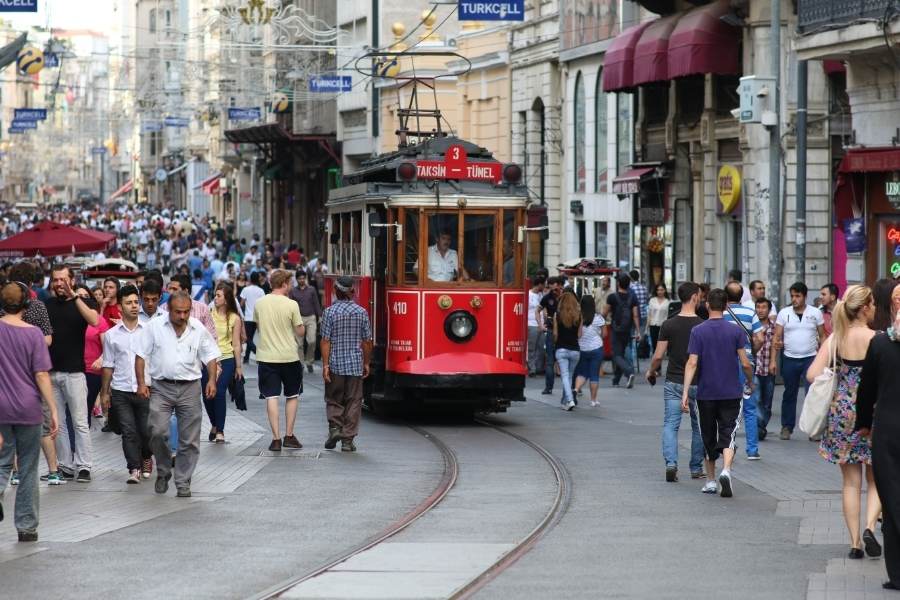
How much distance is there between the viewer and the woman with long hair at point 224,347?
19031 mm

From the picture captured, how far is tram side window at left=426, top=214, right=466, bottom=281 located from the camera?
68.9 feet

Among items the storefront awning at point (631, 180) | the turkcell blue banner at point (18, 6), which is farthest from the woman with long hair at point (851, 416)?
the storefront awning at point (631, 180)

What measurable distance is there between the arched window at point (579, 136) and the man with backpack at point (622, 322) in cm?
1551

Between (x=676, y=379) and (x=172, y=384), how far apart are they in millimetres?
4209

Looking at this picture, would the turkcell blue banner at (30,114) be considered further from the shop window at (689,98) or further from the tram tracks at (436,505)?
the tram tracks at (436,505)

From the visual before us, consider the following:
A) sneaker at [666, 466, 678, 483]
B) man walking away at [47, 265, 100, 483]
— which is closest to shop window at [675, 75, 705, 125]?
sneaker at [666, 466, 678, 483]

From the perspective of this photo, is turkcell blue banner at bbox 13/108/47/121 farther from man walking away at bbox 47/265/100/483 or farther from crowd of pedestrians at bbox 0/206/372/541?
man walking away at bbox 47/265/100/483

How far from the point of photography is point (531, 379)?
1192 inches

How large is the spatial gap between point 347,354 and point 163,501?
4.35m

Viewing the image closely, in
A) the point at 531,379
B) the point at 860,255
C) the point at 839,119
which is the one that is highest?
the point at 839,119

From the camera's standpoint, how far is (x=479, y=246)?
830 inches

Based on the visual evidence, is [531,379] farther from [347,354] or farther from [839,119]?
[347,354]

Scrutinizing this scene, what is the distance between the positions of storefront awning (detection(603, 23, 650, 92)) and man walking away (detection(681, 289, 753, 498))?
2112 centimetres

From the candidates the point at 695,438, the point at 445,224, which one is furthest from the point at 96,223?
the point at 695,438
